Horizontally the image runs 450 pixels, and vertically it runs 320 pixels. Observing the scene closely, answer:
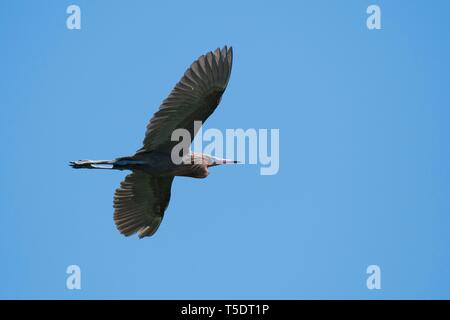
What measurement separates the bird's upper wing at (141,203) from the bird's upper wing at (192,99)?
1077mm

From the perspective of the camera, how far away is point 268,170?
15.2 meters

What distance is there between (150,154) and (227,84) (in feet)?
5.50

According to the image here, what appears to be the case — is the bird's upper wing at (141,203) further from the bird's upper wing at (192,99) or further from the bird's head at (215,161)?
the bird's upper wing at (192,99)

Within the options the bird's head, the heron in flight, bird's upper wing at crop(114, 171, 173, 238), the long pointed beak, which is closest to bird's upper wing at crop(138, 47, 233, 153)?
the heron in flight

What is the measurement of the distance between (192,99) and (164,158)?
43.2 inches

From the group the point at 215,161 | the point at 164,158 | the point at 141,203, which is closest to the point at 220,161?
the point at 215,161

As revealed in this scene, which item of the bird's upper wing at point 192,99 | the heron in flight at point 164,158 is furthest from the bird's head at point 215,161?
the bird's upper wing at point 192,99

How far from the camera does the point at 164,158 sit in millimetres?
14508

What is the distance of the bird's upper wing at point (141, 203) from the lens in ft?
50.6

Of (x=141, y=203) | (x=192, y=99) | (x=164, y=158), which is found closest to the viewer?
(x=192, y=99)

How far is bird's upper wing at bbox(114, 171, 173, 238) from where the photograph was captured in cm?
1542

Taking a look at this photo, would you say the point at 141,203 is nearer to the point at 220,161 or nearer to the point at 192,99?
the point at 220,161

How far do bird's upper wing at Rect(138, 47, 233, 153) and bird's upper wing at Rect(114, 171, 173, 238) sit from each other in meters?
1.08
